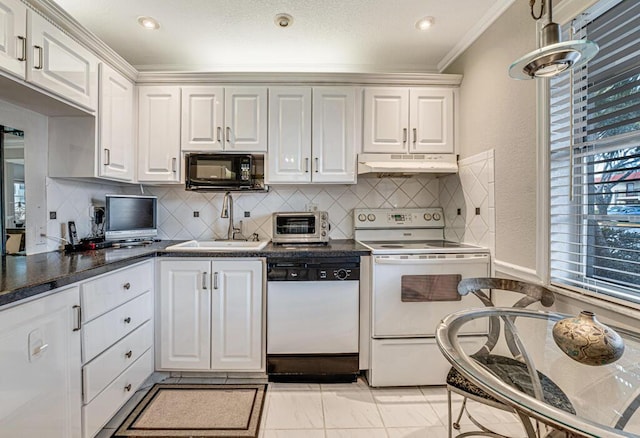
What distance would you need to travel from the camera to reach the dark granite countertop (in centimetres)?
111

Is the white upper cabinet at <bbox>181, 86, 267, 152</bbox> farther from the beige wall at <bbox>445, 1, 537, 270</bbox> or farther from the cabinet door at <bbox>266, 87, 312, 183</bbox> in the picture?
the beige wall at <bbox>445, 1, 537, 270</bbox>

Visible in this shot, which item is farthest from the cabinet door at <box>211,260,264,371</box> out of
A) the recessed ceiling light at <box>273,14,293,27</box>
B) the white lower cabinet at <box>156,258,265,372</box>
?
the recessed ceiling light at <box>273,14,293,27</box>

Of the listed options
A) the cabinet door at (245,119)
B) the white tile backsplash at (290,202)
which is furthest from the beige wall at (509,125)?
the cabinet door at (245,119)

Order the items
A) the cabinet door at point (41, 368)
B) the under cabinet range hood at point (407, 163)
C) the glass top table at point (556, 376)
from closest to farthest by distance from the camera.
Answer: the glass top table at point (556, 376)
the cabinet door at point (41, 368)
the under cabinet range hood at point (407, 163)

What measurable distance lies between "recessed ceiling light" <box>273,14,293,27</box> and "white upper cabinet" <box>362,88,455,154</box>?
0.77 metres

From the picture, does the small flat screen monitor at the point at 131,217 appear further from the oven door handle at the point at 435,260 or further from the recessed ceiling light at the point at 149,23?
the oven door handle at the point at 435,260

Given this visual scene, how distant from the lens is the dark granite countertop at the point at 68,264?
1.11 m

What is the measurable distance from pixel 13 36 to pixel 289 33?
1.56 m

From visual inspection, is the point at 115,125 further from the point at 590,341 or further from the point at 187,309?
the point at 590,341

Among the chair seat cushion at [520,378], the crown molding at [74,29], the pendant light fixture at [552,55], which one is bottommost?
the chair seat cushion at [520,378]

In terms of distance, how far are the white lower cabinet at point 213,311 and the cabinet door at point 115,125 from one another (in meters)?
0.79

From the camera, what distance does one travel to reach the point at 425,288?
203 cm

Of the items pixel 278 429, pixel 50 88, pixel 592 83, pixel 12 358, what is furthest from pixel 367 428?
pixel 50 88

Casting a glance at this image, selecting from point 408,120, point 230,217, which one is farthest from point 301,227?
point 408,120
